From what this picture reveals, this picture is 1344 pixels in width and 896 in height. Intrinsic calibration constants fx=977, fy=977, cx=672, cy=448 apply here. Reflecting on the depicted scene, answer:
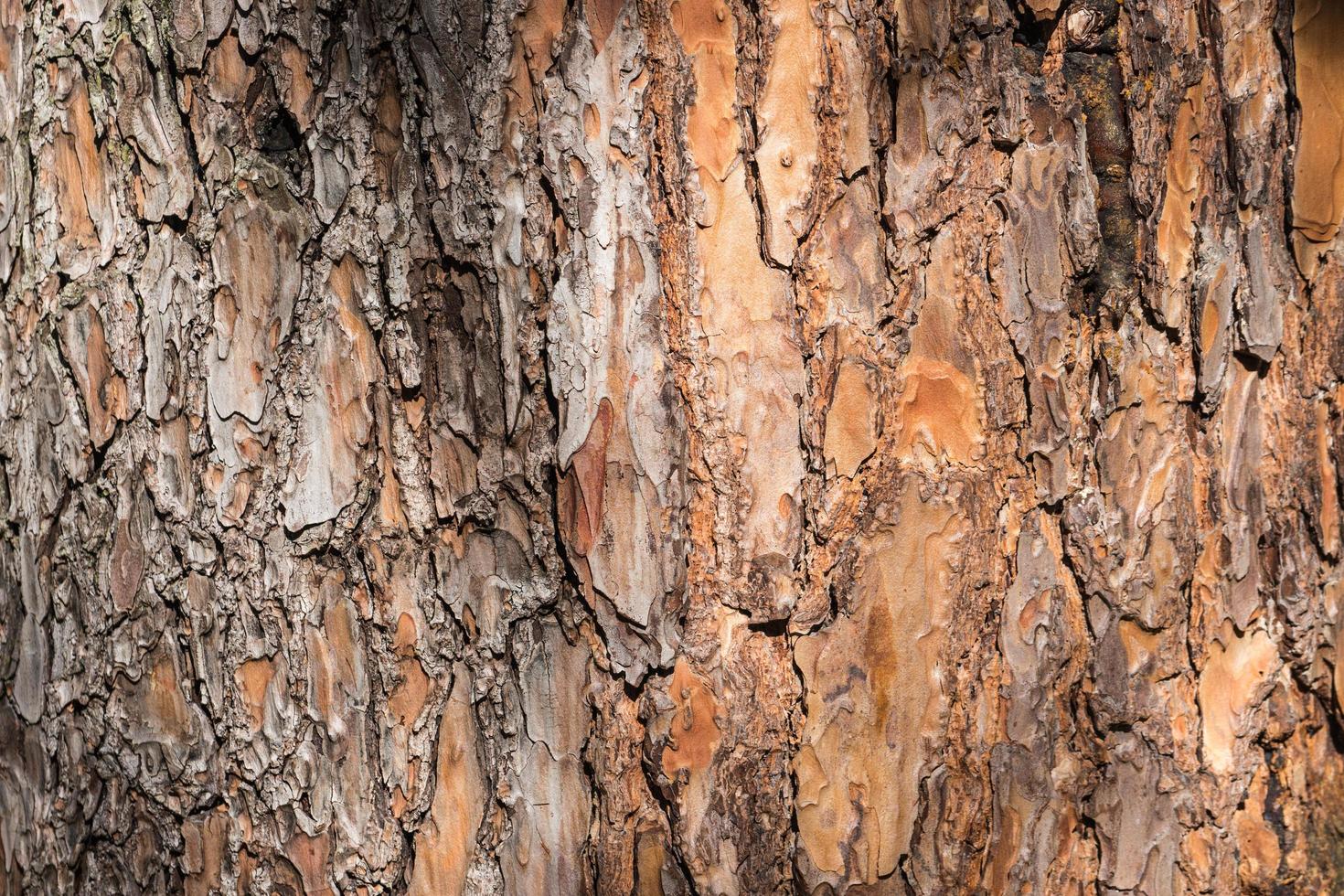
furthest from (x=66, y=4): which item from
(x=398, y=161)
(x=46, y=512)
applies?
(x=46, y=512)

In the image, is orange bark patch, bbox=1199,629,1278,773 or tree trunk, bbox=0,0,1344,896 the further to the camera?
orange bark patch, bbox=1199,629,1278,773

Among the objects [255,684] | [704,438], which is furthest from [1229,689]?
[255,684]

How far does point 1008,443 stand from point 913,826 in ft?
1.26

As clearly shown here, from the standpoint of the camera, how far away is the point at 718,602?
93cm

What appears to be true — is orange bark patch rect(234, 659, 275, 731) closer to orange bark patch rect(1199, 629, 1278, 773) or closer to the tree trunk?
the tree trunk

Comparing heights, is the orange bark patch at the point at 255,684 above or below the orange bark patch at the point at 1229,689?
above

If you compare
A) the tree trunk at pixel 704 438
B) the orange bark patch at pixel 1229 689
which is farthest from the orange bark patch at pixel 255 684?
the orange bark patch at pixel 1229 689

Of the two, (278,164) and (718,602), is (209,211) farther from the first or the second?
(718,602)

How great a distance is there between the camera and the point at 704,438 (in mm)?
920

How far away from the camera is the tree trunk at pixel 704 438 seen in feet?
3.01

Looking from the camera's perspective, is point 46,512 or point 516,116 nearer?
point 516,116

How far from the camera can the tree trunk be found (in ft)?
3.01

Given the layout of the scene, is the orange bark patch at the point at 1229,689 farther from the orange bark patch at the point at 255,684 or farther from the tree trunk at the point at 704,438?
the orange bark patch at the point at 255,684

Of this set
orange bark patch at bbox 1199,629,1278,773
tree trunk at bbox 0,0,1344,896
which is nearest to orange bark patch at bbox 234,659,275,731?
tree trunk at bbox 0,0,1344,896
